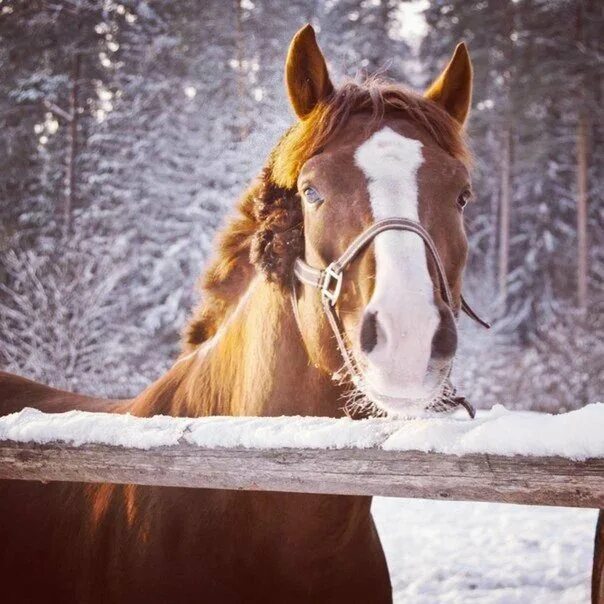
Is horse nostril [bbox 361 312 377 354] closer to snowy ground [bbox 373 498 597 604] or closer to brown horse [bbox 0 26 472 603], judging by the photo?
brown horse [bbox 0 26 472 603]

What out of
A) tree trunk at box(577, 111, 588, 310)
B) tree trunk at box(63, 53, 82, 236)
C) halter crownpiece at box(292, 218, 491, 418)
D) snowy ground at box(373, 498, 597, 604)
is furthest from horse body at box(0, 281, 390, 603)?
tree trunk at box(577, 111, 588, 310)

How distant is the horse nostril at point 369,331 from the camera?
5.79 feet

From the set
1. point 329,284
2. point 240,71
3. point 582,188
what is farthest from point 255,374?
point 582,188

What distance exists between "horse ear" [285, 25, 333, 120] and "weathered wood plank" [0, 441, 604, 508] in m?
1.56

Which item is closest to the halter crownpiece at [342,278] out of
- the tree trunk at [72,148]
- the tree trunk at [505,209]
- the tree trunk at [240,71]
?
the tree trunk at [72,148]

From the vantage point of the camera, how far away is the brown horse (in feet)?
6.01

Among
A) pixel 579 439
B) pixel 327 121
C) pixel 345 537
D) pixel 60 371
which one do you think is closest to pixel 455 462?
pixel 579 439

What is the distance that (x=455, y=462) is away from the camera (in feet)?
4.93

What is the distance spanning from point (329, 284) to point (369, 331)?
Result: 0.38 meters

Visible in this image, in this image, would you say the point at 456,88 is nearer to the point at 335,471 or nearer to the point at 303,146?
the point at 303,146

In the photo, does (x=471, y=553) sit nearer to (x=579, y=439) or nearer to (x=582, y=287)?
(x=579, y=439)

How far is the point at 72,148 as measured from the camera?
60.2ft

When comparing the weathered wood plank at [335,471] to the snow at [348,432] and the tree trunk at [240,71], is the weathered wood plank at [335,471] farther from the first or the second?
the tree trunk at [240,71]

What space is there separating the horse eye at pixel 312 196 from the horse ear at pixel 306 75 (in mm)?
459
